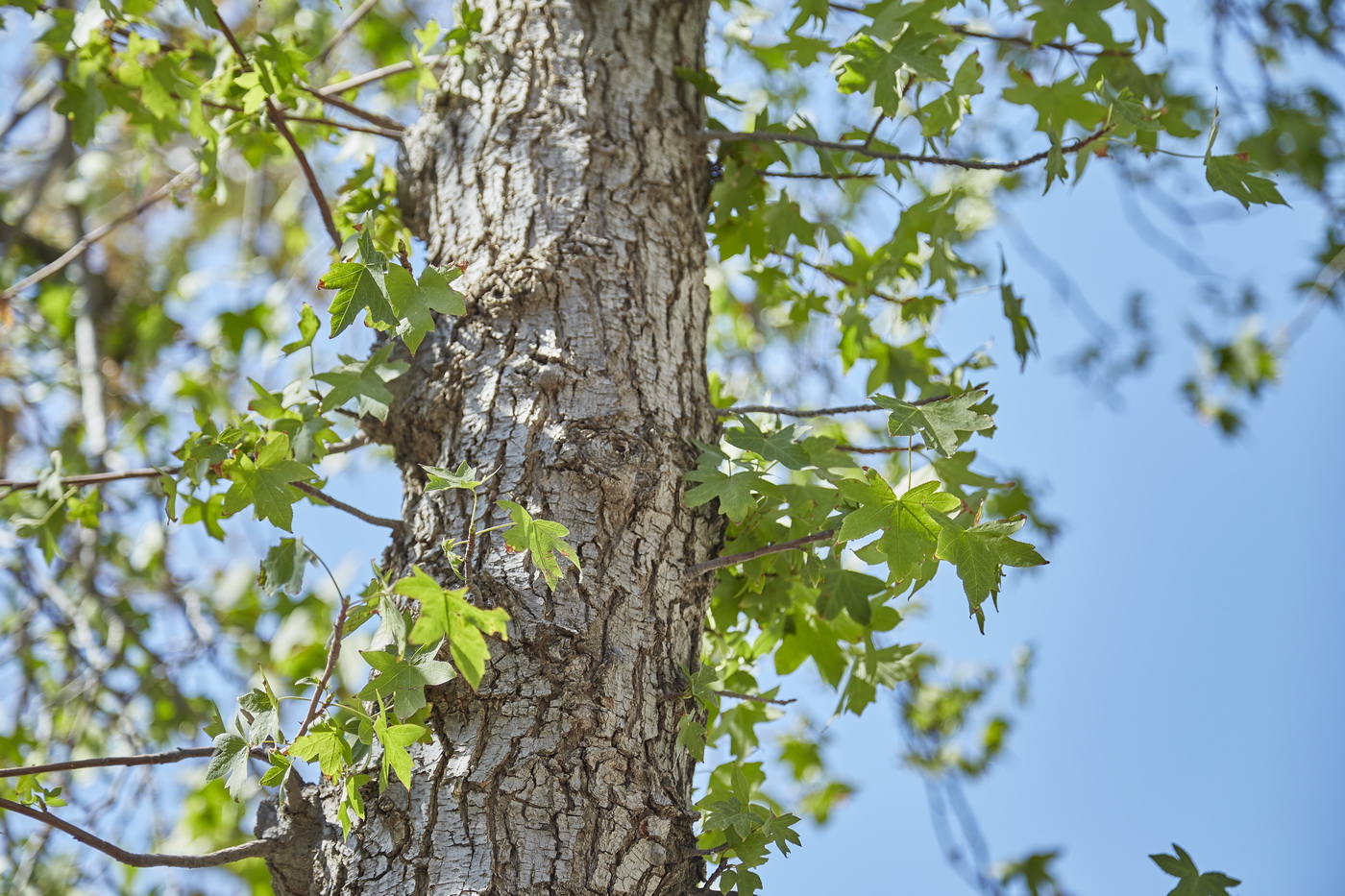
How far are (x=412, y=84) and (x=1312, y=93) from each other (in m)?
3.37

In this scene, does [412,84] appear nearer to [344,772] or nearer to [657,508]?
[657,508]

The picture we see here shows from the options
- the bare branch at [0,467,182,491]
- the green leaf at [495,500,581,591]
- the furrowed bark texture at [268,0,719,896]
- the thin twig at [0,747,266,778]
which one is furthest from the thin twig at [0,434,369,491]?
the green leaf at [495,500,581,591]

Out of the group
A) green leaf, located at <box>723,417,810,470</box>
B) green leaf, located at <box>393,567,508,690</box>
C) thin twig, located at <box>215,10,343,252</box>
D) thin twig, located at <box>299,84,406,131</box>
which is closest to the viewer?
green leaf, located at <box>393,567,508,690</box>

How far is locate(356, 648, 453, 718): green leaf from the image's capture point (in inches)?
44.1

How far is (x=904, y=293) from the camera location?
2.14m

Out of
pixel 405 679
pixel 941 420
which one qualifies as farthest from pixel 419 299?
pixel 941 420

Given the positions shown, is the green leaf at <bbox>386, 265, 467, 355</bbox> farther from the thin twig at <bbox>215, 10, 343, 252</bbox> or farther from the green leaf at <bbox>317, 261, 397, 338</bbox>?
the thin twig at <bbox>215, 10, 343, 252</bbox>

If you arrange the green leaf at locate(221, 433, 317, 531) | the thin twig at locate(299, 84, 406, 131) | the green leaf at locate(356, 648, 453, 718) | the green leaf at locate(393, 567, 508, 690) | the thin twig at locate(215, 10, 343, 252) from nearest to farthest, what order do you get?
the green leaf at locate(393, 567, 508, 690), the green leaf at locate(356, 648, 453, 718), the green leaf at locate(221, 433, 317, 531), the thin twig at locate(215, 10, 343, 252), the thin twig at locate(299, 84, 406, 131)

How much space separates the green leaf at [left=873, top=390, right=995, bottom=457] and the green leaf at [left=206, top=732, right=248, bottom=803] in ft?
3.03

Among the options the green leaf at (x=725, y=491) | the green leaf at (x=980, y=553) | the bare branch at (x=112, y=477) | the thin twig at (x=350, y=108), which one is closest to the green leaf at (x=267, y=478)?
the bare branch at (x=112, y=477)

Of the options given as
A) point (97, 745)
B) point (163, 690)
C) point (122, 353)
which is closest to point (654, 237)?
point (163, 690)

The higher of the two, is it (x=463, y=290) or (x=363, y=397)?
(x=463, y=290)

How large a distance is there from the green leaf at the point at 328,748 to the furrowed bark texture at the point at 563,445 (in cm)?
8

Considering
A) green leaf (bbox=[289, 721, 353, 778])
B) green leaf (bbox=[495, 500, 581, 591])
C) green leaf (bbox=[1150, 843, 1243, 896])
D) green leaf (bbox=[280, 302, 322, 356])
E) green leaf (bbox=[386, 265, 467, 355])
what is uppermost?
green leaf (bbox=[280, 302, 322, 356])
